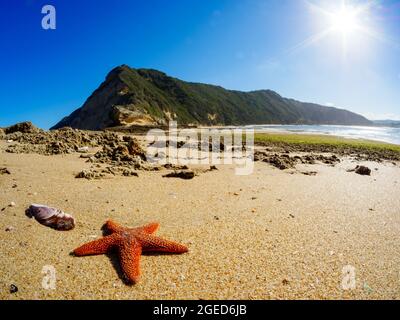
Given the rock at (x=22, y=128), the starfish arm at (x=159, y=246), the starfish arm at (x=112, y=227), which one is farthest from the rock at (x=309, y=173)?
the rock at (x=22, y=128)

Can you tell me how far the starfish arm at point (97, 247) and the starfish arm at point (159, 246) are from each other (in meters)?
0.41

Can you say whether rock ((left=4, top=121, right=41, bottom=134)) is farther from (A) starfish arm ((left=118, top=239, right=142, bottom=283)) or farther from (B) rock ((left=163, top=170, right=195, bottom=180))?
(A) starfish arm ((left=118, top=239, right=142, bottom=283))

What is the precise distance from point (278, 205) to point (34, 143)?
12.0 metres

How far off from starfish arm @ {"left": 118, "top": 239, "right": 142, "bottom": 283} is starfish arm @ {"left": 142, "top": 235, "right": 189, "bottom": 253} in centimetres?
11

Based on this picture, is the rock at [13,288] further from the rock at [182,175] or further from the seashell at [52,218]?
the rock at [182,175]

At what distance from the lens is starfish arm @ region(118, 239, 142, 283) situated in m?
3.64

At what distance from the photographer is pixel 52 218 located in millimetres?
4844

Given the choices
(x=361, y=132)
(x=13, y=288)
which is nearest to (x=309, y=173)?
(x=13, y=288)

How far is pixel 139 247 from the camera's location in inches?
164

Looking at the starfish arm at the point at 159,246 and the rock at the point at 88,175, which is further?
the rock at the point at 88,175

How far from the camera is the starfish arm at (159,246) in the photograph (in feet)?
13.9
